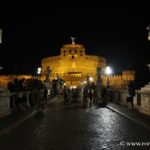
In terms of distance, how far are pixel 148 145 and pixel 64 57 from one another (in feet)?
372

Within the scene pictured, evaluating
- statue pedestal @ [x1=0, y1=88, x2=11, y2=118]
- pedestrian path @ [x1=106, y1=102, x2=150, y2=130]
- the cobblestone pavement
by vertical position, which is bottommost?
the cobblestone pavement

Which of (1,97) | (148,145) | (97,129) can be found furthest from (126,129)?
(1,97)

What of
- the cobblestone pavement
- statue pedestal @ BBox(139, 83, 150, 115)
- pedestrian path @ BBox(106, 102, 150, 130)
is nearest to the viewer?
the cobblestone pavement

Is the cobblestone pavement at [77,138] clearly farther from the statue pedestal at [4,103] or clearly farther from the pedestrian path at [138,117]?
the statue pedestal at [4,103]

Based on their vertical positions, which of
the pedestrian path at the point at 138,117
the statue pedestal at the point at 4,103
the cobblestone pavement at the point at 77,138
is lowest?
the cobblestone pavement at the point at 77,138

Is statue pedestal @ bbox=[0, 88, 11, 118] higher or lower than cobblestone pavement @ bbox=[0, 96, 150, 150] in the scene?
higher

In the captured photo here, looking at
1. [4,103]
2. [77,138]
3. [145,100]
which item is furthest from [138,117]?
[4,103]

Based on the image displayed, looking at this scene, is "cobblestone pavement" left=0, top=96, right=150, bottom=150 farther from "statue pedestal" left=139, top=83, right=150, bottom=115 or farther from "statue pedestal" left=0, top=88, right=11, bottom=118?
"statue pedestal" left=0, top=88, right=11, bottom=118

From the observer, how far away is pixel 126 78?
102625 mm

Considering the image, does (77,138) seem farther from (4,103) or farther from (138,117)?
(4,103)

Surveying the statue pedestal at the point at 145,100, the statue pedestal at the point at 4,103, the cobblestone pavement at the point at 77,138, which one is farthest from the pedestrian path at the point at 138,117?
the statue pedestal at the point at 4,103

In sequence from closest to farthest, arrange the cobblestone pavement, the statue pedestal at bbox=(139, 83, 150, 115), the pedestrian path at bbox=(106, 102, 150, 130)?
the cobblestone pavement < the pedestrian path at bbox=(106, 102, 150, 130) < the statue pedestal at bbox=(139, 83, 150, 115)

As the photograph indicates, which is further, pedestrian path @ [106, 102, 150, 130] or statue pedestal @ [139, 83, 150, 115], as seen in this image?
statue pedestal @ [139, 83, 150, 115]

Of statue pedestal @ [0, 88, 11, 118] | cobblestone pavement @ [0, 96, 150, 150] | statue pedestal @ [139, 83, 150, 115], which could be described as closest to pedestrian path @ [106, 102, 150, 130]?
statue pedestal @ [139, 83, 150, 115]
